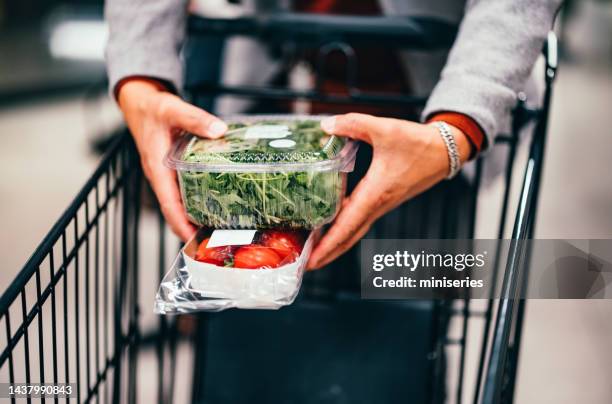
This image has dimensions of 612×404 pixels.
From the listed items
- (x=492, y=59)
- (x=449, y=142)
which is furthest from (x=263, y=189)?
(x=492, y=59)

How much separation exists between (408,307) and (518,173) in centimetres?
213

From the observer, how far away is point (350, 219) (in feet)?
2.79

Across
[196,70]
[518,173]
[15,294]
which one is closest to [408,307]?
[196,70]

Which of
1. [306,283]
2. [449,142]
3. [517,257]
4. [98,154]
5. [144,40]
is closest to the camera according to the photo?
[517,257]

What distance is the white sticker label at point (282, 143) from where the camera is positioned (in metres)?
0.83

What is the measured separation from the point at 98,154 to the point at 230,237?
279cm

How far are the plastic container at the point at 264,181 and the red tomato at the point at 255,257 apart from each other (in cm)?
3

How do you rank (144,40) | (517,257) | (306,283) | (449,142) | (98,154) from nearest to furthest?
(517,257) < (449,142) < (144,40) < (306,283) < (98,154)

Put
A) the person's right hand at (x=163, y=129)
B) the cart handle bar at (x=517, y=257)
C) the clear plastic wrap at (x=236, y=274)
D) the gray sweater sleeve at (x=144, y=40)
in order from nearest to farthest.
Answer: the cart handle bar at (x=517, y=257), the clear plastic wrap at (x=236, y=274), the person's right hand at (x=163, y=129), the gray sweater sleeve at (x=144, y=40)

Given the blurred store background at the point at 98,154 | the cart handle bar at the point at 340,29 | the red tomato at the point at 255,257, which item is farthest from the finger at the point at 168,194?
the blurred store background at the point at 98,154

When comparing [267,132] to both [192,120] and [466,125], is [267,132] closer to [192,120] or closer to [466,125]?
[192,120]

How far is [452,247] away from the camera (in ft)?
3.36

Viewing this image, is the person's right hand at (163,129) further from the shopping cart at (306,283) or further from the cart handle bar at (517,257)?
the cart handle bar at (517,257)

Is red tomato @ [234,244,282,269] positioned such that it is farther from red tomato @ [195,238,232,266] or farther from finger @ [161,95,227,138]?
finger @ [161,95,227,138]
